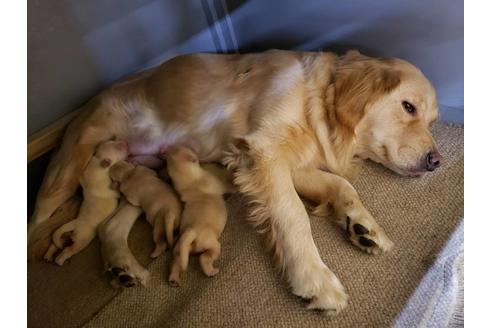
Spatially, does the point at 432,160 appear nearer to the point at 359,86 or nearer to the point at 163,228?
the point at 359,86

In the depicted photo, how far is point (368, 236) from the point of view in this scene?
1558mm

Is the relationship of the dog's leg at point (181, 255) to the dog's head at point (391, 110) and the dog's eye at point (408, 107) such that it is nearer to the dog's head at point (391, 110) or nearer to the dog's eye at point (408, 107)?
the dog's head at point (391, 110)

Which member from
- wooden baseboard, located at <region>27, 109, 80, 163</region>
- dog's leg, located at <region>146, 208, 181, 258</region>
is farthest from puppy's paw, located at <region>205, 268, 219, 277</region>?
wooden baseboard, located at <region>27, 109, 80, 163</region>

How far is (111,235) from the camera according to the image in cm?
166

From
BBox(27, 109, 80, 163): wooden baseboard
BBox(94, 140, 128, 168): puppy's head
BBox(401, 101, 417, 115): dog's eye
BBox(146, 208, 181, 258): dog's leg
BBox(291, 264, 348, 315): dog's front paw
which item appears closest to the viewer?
BBox(291, 264, 348, 315): dog's front paw

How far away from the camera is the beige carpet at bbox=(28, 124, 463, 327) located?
142 cm

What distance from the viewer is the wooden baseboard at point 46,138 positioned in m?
1.98

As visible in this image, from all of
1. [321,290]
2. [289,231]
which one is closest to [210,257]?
[289,231]

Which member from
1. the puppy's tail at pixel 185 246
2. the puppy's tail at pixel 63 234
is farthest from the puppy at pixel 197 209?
the puppy's tail at pixel 63 234

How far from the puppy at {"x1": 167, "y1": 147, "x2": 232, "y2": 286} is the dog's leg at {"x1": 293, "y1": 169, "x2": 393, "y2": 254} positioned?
34cm

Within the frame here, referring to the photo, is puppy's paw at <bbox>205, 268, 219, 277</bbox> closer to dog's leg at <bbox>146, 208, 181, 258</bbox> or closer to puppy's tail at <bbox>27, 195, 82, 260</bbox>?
dog's leg at <bbox>146, 208, 181, 258</bbox>

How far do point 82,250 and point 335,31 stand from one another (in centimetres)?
156

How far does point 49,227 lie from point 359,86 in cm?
139
